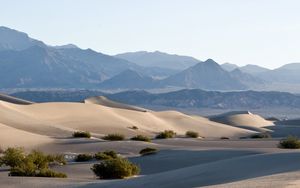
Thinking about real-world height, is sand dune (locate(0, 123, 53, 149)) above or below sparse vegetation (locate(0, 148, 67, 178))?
above

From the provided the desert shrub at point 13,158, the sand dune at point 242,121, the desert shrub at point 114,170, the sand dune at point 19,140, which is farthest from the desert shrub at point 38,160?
the sand dune at point 242,121

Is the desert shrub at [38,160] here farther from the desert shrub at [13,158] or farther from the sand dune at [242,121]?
the sand dune at [242,121]

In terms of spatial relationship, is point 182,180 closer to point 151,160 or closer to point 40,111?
point 151,160

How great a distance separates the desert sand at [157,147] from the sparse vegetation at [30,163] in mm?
521

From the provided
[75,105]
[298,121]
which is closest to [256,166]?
[75,105]

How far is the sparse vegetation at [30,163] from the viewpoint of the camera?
69.3 ft

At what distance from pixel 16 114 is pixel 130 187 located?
44.1 meters

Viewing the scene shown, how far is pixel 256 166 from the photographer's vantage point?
18.8m

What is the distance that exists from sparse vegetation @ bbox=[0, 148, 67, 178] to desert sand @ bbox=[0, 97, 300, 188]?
20.5 inches

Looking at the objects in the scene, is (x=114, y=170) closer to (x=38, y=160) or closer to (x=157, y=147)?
(x=38, y=160)

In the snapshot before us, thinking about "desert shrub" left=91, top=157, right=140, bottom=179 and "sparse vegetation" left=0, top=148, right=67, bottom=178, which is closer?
"desert shrub" left=91, top=157, right=140, bottom=179

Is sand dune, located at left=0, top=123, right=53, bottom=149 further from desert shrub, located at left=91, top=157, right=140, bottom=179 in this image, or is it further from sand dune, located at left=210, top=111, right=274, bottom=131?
sand dune, located at left=210, top=111, right=274, bottom=131

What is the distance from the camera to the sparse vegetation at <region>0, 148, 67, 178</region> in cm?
2111

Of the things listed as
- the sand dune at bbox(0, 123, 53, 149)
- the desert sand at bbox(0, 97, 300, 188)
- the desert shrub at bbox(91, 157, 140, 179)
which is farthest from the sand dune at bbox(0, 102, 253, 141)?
the desert shrub at bbox(91, 157, 140, 179)
